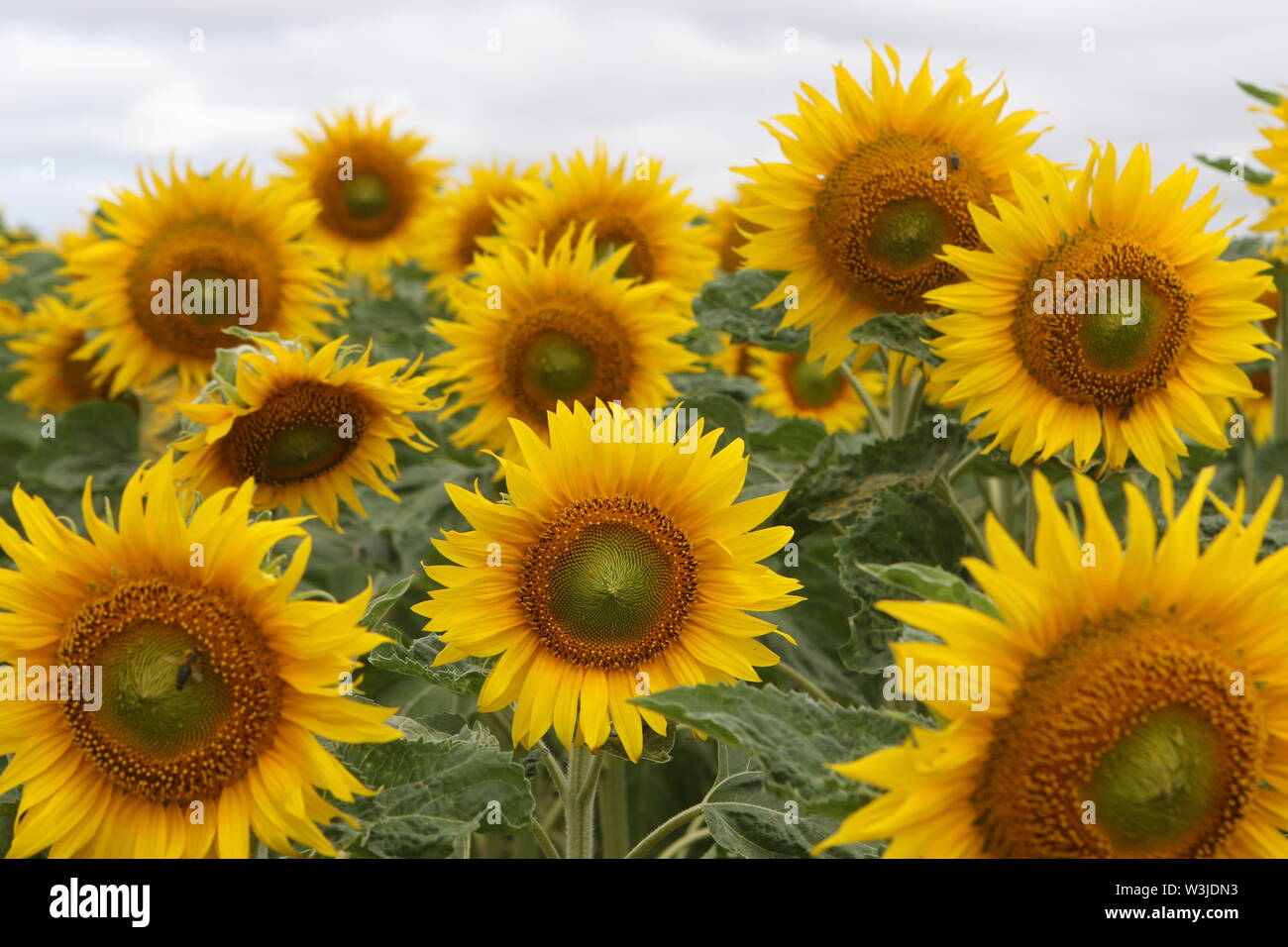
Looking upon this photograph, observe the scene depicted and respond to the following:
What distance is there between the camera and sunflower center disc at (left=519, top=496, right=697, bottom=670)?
215 cm

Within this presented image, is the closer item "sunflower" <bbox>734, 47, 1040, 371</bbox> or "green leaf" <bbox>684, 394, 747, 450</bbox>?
"sunflower" <bbox>734, 47, 1040, 371</bbox>

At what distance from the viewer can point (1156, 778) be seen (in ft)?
4.94

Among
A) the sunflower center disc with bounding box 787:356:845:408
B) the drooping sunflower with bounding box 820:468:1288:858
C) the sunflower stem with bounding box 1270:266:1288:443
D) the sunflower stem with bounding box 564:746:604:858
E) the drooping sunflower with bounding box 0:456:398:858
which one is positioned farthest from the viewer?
the sunflower center disc with bounding box 787:356:845:408

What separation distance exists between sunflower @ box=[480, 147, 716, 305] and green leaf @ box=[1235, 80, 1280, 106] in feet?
5.32

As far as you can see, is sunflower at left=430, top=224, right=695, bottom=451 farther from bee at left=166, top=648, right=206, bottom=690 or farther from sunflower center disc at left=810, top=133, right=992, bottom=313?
bee at left=166, top=648, right=206, bottom=690

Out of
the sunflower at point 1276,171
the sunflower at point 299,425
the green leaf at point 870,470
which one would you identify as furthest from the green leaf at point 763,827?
the sunflower at point 1276,171

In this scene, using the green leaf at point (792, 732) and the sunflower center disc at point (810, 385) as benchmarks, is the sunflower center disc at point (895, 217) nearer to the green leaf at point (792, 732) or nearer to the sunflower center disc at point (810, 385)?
the green leaf at point (792, 732)

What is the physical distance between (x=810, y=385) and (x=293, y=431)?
95.5 inches

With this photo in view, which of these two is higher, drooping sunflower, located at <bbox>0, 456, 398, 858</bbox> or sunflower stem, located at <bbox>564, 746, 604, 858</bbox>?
drooping sunflower, located at <bbox>0, 456, 398, 858</bbox>

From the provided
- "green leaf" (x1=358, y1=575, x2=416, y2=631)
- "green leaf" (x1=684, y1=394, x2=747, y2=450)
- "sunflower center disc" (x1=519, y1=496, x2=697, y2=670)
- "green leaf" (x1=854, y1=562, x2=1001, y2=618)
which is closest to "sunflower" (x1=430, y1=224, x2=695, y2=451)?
"green leaf" (x1=684, y1=394, x2=747, y2=450)

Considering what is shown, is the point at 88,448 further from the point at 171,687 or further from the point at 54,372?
the point at 171,687

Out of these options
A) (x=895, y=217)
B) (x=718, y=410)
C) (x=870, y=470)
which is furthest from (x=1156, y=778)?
(x=718, y=410)

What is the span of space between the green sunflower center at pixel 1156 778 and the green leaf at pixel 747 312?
1.69 meters
